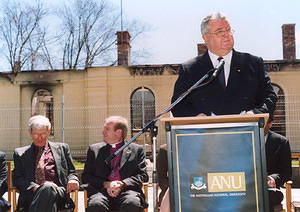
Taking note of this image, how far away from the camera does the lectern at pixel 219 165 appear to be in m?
1.99

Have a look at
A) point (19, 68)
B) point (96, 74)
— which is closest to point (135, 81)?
point (96, 74)

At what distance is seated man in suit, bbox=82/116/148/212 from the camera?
3541mm

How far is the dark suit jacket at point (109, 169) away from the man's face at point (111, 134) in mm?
77

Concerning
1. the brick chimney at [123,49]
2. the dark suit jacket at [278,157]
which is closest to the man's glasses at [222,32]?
the dark suit jacket at [278,157]

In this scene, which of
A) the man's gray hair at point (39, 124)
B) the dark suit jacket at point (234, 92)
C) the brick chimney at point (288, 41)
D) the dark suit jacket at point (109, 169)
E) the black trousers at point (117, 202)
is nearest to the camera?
the dark suit jacket at point (234, 92)

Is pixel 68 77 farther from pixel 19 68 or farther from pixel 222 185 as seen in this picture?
pixel 222 185

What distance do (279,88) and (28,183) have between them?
13410mm

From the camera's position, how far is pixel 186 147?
2041mm

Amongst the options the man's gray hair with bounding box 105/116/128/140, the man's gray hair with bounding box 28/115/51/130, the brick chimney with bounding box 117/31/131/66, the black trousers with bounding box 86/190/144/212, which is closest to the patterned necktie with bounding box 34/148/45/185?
the man's gray hair with bounding box 28/115/51/130

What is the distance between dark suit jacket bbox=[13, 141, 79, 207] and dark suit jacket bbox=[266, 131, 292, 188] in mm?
1973

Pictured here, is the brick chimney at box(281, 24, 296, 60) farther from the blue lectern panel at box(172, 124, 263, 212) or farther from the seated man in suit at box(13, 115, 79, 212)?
the blue lectern panel at box(172, 124, 263, 212)

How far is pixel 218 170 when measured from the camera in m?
2.01

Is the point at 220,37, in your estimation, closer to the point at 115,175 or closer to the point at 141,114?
the point at 115,175

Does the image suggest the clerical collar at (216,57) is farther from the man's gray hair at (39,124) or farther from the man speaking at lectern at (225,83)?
the man's gray hair at (39,124)
